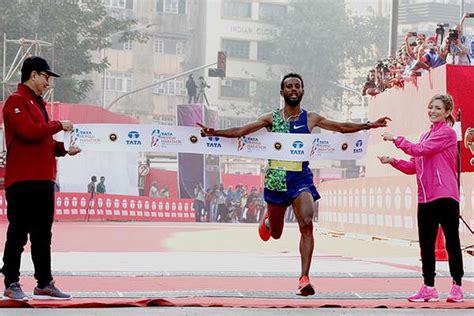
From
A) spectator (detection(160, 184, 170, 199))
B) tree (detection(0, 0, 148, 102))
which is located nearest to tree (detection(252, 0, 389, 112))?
tree (detection(0, 0, 148, 102))

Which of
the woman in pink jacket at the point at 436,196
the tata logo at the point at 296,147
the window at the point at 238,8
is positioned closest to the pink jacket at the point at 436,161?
the woman in pink jacket at the point at 436,196

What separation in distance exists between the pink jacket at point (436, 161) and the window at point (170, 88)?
72062mm

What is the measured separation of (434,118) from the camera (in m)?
9.91

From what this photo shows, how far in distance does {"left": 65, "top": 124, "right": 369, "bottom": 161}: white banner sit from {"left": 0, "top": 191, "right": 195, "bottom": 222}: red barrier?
27.0 m

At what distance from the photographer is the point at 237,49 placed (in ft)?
275

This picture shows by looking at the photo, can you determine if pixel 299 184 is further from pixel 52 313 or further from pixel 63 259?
pixel 63 259

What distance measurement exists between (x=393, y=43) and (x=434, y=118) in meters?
20.1

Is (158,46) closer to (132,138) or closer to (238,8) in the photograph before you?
(238,8)

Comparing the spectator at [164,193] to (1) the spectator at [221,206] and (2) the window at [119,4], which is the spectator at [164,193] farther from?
(2) the window at [119,4]

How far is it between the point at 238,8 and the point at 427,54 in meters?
61.2

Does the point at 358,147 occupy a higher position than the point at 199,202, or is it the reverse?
the point at 358,147

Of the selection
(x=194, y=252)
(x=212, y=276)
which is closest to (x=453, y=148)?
(x=212, y=276)

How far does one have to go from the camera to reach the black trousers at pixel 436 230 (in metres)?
9.75

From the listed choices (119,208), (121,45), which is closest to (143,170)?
(119,208)
